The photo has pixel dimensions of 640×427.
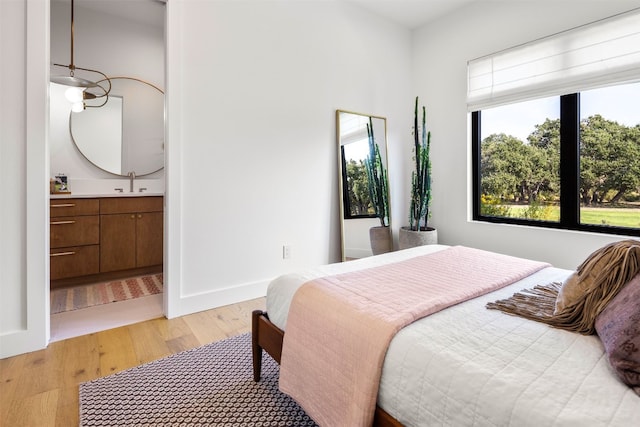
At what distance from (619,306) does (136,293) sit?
3239 millimetres

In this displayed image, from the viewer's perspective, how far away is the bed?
724 millimetres

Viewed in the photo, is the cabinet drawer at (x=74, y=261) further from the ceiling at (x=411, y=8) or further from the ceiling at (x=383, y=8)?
the ceiling at (x=411, y=8)

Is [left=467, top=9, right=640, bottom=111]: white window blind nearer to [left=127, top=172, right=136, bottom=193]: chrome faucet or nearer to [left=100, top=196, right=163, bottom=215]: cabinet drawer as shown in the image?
[left=100, top=196, right=163, bottom=215]: cabinet drawer

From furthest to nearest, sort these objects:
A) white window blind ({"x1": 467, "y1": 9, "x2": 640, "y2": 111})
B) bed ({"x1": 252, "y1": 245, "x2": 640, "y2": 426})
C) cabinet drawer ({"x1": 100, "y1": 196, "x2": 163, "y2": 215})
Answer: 1. cabinet drawer ({"x1": 100, "y1": 196, "x2": 163, "y2": 215})
2. white window blind ({"x1": 467, "y1": 9, "x2": 640, "y2": 111})
3. bed ({"x1": 252, "y1": 245, "x2": 640, "y2": 426})

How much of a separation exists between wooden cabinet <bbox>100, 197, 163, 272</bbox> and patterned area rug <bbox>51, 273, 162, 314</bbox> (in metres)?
0.18

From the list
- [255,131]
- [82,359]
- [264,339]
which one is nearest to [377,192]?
[255,131]

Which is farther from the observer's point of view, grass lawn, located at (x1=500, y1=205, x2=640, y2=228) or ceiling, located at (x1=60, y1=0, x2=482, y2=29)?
ceiling, located at (x1=60, y1=0, x2=482, y2=29)

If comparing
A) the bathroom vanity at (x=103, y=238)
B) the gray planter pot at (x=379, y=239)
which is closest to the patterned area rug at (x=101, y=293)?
the bathroom vanity at (x=103, y=238)

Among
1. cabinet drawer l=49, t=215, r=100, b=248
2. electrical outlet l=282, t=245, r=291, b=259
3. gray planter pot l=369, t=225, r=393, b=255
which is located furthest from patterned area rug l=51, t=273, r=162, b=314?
gray planter pot l=369, t=225, r=393, b=255

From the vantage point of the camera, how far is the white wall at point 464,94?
2627 millimetres

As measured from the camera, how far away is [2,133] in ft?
5.94

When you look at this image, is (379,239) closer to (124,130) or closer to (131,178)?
(131,178)

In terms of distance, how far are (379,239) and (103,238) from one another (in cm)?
271

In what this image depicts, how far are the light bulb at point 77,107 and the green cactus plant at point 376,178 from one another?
9.75 ft
